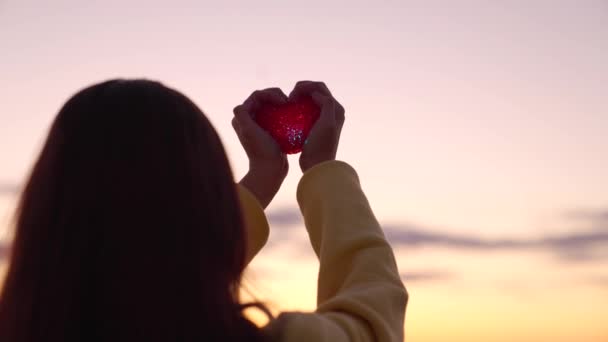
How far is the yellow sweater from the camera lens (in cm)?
176

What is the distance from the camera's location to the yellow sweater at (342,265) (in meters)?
1.76

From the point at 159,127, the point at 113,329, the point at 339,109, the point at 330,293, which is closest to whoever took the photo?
the point at 113,329

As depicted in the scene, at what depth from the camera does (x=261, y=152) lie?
2.40m

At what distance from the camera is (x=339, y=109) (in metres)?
2.40

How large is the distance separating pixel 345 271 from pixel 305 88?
2.21 feet

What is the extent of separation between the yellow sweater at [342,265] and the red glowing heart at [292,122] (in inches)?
8.7

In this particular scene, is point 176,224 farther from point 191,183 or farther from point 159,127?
point 159,127

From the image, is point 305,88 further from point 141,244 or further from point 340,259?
point 141,244

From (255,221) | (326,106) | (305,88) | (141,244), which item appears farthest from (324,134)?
(141,244)

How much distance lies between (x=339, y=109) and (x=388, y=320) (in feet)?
2.49

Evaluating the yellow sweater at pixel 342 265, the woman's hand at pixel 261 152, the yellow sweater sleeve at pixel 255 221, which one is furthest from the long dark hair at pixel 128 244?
the woman's hand at pixel 261 152

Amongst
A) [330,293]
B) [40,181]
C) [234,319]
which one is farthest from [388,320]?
[40,181]

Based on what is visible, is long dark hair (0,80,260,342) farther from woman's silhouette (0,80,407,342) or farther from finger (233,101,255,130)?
finger (233,101,255,130)

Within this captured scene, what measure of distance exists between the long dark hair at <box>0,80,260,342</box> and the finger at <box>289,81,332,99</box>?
0.67 metres
